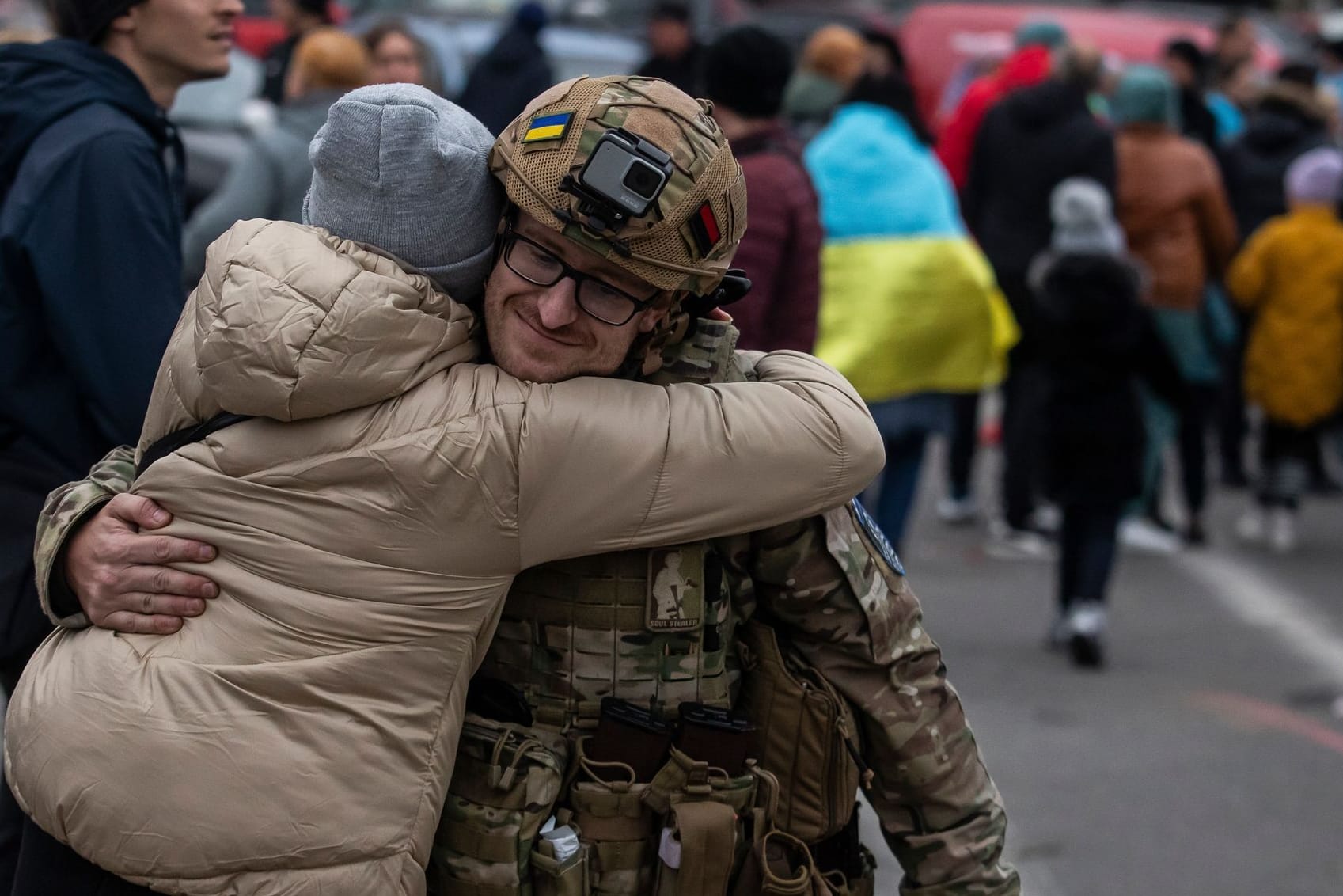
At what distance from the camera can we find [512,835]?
2.11m

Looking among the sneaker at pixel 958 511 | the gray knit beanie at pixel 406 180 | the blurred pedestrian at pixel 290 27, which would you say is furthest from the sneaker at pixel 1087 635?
the gray knit beanie at pixel 406 180

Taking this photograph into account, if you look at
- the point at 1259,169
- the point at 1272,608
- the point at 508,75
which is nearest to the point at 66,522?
the point at 508,75

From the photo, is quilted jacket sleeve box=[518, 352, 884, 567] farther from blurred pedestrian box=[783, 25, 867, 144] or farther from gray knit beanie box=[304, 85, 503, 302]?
blurred pedestrian box=[783, 25, 867, 144]

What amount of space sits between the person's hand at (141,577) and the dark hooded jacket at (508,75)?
4.85m

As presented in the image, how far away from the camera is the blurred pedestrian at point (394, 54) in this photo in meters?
6.38

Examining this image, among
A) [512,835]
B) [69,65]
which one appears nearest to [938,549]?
[69,65]

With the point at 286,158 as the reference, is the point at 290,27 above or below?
below

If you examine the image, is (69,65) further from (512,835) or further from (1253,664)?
(1253,664)

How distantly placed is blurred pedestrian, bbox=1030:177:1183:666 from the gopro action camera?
4.62m

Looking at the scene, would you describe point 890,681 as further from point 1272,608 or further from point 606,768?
point 1272,608

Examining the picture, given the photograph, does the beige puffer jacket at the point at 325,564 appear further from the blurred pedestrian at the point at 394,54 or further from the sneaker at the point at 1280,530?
the sneaker at the point at 1280,530

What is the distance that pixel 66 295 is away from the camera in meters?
2.83

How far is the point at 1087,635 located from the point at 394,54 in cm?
335

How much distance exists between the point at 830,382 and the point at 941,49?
11.3 meters
